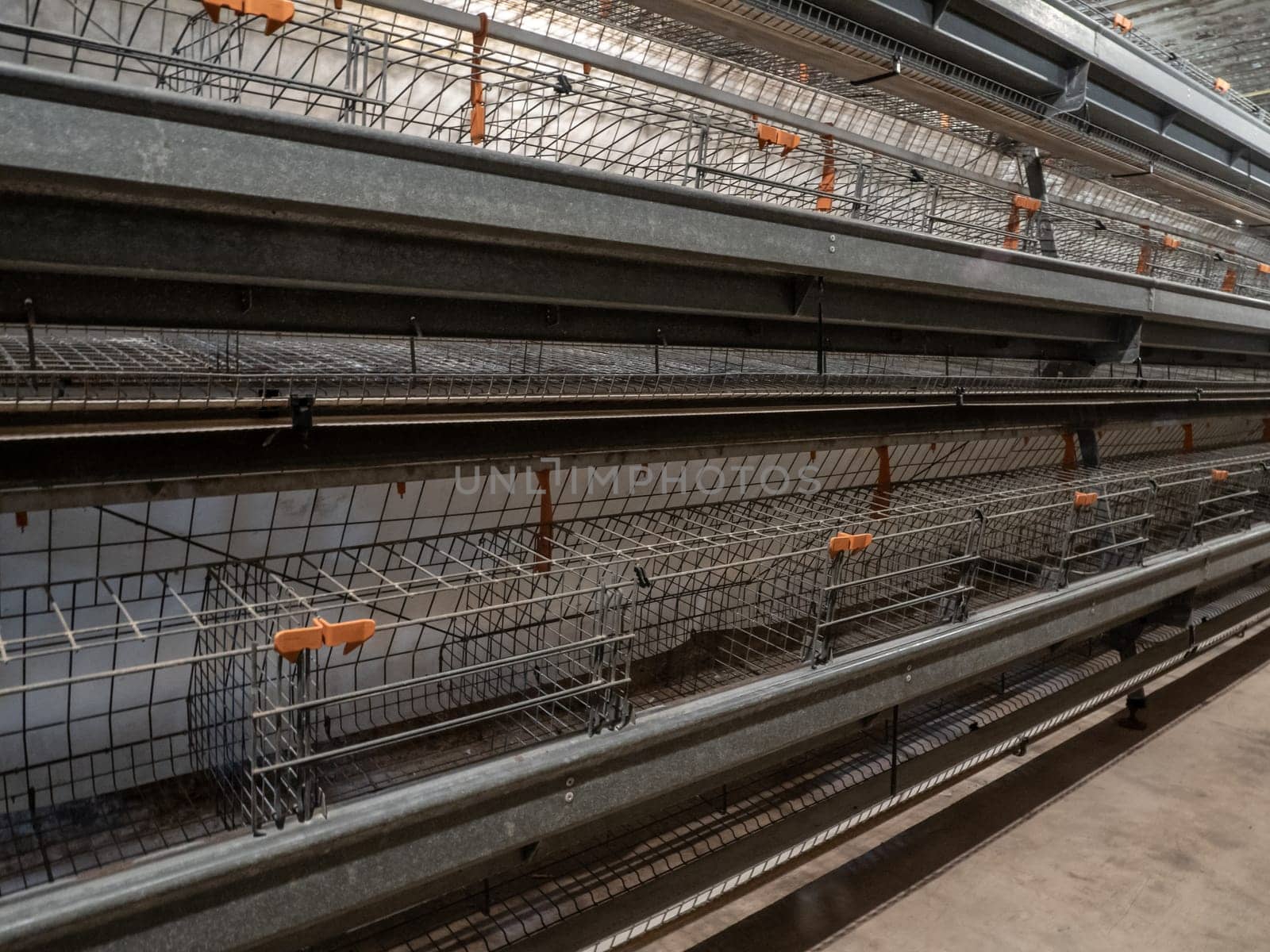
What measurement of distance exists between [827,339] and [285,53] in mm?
1292

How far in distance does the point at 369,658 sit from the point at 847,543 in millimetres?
814

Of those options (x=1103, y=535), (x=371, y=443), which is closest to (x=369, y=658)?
(x=371, y=443)

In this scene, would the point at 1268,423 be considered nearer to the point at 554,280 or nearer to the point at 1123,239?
the point at 1123,239

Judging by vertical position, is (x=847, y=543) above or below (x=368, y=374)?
below

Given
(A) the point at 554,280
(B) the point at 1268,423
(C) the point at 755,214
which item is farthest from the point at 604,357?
(B) the point at 1268,423

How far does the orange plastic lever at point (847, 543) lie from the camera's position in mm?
1229

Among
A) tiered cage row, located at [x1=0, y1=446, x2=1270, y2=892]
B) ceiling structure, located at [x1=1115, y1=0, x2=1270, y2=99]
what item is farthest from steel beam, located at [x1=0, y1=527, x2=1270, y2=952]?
ceiling structure, located at [x1=1115, y1=0, x2=1270, y2=99]

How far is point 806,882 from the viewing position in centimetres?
184

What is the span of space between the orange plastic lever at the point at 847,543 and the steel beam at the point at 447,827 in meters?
0.18

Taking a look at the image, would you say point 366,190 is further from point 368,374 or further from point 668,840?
point 668,840

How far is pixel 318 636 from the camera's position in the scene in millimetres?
755

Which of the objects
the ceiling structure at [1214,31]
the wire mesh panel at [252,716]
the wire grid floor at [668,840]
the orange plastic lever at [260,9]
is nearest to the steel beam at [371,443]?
the wire mesh panel at [252,716]

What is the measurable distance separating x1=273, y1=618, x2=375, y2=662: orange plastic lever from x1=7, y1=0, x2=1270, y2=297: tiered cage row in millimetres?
515

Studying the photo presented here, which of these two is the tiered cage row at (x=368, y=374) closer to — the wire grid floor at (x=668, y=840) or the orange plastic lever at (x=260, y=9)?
the orange plastic lever at (x=260, y=9)
